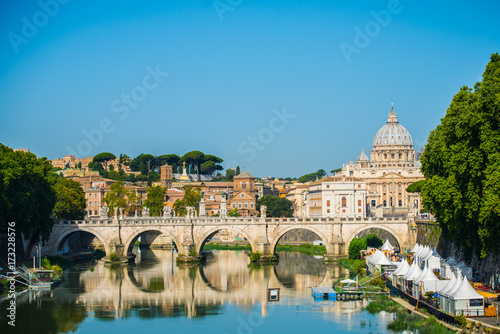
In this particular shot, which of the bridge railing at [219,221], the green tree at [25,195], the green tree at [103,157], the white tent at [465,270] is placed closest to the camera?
the white tent at [465,270]

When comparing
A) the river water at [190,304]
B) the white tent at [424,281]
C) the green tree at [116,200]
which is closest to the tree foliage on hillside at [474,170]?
the white tent at [424,281]

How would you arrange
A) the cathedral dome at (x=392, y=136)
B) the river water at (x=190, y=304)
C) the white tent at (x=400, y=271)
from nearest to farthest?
the river water at (x=190, y=304), the white tent at (x=400, y=271), the cathedral dome at (x=392, y=136)

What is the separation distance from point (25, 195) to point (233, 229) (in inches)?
799

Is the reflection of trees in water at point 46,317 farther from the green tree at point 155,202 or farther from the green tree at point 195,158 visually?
the green tree at point 195,158

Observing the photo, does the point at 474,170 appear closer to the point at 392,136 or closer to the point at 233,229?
the point at 233,229

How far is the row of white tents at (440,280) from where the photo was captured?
28.6 metres

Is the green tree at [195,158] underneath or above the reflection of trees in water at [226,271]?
above

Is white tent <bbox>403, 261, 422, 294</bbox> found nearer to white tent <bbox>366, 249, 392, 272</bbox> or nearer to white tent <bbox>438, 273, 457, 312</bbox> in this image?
white tent <bbox>438, 273, 457, 312</bbox>

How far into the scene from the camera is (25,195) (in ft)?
153

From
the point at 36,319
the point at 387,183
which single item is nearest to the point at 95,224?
the point at 36,319

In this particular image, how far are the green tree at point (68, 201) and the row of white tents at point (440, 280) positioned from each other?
31757 mm

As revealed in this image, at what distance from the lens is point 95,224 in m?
60.2

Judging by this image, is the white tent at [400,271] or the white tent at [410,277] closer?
A: the white tent at [410,277]

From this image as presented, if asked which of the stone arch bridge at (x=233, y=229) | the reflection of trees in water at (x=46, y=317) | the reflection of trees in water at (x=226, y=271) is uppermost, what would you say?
the stone arch bridge at (x=233, y=229)
